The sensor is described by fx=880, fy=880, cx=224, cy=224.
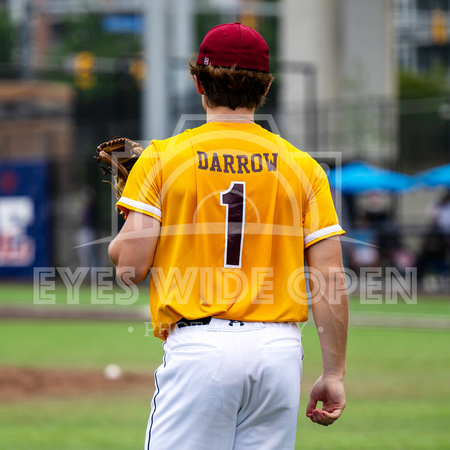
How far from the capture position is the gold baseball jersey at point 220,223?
327 centimetres

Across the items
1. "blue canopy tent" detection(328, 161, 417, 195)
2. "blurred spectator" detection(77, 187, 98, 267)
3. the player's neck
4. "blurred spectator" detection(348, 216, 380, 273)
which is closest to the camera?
the player's neck

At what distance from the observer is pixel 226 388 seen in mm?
3176

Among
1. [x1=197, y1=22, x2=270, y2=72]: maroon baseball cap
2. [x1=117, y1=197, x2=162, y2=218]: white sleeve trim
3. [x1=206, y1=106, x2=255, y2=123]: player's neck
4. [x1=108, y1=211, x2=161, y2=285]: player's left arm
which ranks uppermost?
[x1=197, y1=22, x2=270, y2=72]: maroon baseball cap

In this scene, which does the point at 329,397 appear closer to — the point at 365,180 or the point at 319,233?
the point at 319,233

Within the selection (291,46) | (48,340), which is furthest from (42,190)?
(48,340)

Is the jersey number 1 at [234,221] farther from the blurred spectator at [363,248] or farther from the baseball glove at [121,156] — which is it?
the blurred spectator at [363,248]

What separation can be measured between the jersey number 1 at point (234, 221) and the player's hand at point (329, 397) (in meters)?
0.61

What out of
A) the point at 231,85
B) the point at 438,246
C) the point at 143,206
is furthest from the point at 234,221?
the point at 438,246

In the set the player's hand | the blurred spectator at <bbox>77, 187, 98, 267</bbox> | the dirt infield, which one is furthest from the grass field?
the blurred spectator at <bbox>77, 187, 98, 267</bbox>

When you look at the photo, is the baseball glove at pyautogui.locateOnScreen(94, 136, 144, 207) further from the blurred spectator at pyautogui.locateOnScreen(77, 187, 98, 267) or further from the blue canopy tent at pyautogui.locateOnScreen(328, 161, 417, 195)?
the blurred spectator at pyautogui.locateOnScreen(77, 187, 98, 267)

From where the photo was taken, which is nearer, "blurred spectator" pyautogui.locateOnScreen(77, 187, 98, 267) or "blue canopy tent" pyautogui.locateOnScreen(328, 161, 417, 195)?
"blue canopy tent" pyautogui.locateOnScreen(328, 161, 417, 195)

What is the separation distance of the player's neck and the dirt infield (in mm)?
6728

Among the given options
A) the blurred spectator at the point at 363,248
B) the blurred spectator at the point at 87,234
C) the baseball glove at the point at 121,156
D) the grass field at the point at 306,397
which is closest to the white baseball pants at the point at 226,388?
the baseball glove at the point at 121,156

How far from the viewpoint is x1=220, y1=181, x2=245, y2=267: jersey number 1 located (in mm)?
3279
